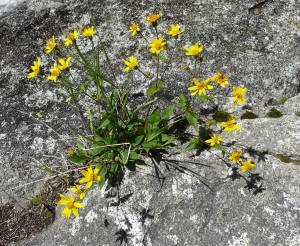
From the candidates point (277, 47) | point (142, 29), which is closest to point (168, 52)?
point (142, 29)

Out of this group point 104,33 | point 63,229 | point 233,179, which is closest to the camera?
point 233,179

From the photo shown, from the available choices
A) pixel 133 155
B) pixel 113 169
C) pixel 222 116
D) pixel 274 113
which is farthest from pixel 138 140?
pixel 274 113

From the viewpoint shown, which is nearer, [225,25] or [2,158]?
[2,158]

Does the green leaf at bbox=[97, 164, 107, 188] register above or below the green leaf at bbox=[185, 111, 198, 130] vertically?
below

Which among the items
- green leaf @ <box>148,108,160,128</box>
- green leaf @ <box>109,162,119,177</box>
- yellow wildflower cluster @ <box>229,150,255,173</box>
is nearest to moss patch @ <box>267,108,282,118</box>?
yellow wildflower cluster @ <box>229,150,255,173</box>

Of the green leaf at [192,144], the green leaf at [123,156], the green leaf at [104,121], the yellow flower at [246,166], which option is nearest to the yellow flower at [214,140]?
the green leaf at [192,144]

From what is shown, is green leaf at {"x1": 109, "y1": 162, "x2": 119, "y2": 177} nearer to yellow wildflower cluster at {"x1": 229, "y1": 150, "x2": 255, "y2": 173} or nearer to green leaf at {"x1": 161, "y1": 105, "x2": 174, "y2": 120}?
green leaf at {"x1": 161, "y1": 105, "x2": 174, "y2": 120}

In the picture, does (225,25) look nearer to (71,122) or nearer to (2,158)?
(71,122)
